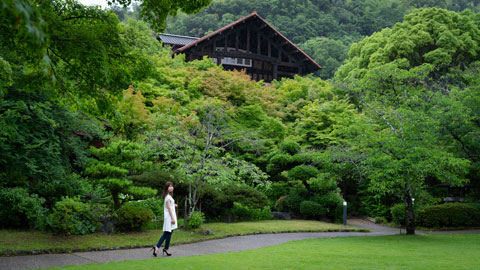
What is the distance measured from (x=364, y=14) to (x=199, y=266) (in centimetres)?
5570

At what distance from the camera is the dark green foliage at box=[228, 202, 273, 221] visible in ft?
55.3

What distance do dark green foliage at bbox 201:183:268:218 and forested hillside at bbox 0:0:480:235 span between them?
6 cm

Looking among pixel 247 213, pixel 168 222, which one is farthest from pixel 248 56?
pixel 168 222

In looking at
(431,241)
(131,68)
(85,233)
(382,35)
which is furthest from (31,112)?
(382,35)

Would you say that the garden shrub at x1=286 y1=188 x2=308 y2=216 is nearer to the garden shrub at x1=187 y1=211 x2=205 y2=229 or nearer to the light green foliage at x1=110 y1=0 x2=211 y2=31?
the garden shrub at x1=187 y1=211 x2=205 y2=229

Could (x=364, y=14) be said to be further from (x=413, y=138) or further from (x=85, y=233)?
(x=85, y=233)

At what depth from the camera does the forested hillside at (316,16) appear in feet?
169

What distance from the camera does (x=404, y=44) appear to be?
2662 cm

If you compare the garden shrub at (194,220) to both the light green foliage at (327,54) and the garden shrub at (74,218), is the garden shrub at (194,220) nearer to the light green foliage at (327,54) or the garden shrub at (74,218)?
the garden shrub at (74,218)

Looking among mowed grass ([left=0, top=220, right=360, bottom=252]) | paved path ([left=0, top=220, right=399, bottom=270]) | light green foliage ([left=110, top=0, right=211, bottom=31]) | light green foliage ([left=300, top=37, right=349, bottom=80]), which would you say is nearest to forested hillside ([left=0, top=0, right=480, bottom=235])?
light green foliage ([left=110, top=0, right=211, bottom=31])

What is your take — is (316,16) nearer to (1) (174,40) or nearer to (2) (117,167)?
(1) (174,40)

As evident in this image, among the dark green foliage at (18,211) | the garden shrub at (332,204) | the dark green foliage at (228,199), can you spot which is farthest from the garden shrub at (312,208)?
the dark green foliage at (18,211)

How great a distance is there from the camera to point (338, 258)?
8.53 m

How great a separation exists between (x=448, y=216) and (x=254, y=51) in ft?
79.5
